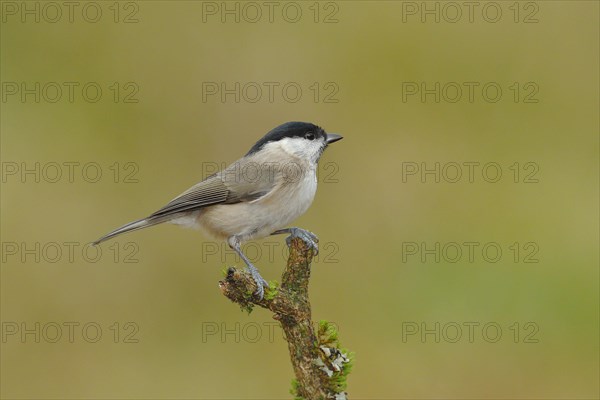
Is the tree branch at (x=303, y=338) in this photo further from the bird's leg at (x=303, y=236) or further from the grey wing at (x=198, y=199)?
the grey wing at (x=198, y=199)

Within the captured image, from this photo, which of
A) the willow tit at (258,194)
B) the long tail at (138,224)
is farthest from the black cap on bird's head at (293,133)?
the long tail at (138,224)

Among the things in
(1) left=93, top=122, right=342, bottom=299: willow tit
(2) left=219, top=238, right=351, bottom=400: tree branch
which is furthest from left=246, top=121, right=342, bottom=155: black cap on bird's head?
(2) left=219, top=238, right=351, bottom=400: tree branch

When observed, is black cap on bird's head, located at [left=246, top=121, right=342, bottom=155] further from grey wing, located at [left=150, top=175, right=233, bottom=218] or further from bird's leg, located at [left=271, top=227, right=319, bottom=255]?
bird's leg, located at [left=271, top=227, right=319, bottom=255]

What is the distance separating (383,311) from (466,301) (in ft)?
2.19

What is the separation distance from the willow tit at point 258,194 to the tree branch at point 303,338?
1.08 meters

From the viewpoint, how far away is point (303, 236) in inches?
122

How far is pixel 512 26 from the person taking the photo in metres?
7.84

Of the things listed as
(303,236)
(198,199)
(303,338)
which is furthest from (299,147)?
(303,338)

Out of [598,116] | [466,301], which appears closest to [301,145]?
[466,301]

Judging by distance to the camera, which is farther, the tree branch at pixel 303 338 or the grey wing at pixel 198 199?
the grey wing at pixel 198 199

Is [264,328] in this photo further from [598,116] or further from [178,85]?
[598,116]

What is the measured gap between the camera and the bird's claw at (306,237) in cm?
294

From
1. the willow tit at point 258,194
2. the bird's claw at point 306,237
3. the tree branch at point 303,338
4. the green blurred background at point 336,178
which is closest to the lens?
the tree branch at point 303,338

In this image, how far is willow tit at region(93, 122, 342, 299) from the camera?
3818 mm
